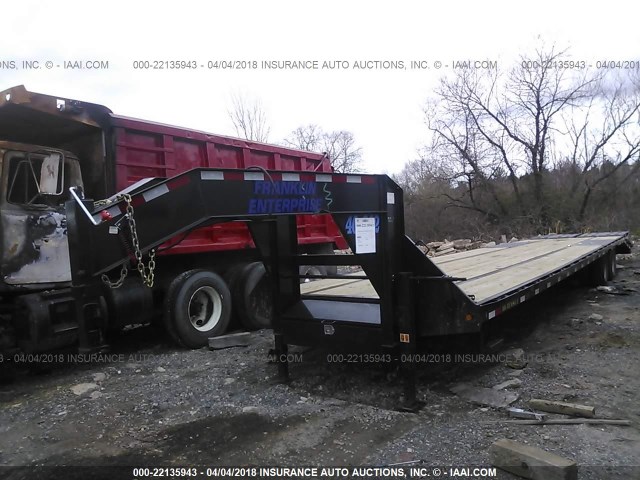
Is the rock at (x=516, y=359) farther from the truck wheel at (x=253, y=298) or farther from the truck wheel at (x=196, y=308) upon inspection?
the truck wheel at (x=196, y=308)

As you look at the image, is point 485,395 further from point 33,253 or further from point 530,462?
point 33,253

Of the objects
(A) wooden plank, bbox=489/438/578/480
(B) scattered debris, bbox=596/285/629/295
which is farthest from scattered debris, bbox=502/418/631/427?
(B) scattered debris, bbox=596/285/629/295

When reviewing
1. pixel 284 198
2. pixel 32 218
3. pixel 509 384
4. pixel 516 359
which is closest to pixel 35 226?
pixel 32 218

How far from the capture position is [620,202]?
26875mm

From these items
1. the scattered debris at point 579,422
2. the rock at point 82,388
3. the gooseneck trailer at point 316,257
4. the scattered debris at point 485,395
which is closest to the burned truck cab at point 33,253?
the rock at point 82,388

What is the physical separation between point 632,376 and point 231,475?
3959 millimetres

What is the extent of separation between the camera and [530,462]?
124 inches

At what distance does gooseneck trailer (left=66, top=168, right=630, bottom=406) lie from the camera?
10.8 feet

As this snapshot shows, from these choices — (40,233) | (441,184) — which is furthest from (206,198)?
(441,184)

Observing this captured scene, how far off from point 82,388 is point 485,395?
13.2ft

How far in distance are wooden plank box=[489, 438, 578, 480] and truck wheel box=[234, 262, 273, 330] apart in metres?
4.77

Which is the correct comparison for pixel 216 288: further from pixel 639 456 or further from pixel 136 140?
pixel 639 456

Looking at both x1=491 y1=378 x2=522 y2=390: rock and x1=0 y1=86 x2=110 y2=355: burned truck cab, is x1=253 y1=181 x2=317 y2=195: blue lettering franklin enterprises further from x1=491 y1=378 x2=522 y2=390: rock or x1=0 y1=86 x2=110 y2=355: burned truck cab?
x1=0 y1=86 x2=110 y2=355: burned truck cab

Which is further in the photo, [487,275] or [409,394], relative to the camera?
[487,275]
